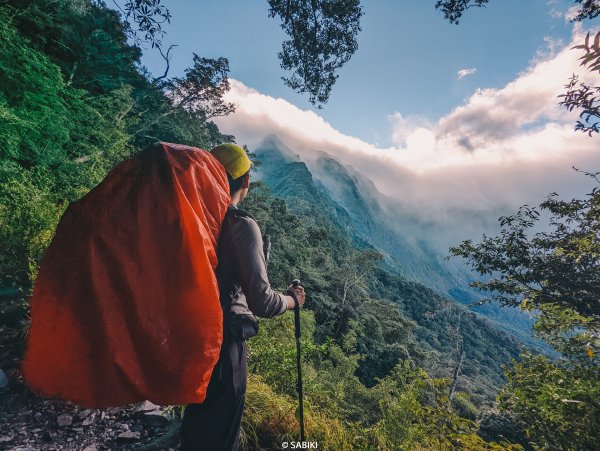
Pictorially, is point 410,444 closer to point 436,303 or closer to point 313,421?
point 313,421

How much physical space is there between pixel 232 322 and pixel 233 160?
1.15m

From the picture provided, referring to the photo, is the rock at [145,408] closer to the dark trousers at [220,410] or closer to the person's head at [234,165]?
the dark trousers at [220,410]

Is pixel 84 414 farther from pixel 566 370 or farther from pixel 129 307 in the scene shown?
pixel 566 370

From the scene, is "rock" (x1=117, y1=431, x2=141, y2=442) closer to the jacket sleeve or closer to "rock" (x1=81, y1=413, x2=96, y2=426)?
"rock" (x1=81, y1=413, x2=96, y2=426)

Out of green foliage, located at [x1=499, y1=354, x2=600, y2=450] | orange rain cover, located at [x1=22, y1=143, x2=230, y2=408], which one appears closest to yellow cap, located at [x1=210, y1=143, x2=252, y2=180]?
orange rain cover, located at [x1=22, y1=143, x2=230, y2=408]

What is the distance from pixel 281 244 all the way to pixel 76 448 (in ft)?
91.1

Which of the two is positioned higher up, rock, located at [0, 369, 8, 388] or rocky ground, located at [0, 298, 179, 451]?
rock, located at [0, 369, 8, 388]

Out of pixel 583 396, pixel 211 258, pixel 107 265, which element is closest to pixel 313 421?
pixel 211 258

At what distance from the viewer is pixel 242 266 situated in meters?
1.81

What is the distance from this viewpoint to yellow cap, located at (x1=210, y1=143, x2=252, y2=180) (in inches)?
84.4

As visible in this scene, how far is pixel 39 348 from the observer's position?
1453 millimetres

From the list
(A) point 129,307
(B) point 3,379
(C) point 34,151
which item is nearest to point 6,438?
(B) point 3,379

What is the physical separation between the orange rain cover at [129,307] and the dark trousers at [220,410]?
348 millimetres

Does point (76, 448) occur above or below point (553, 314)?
below
